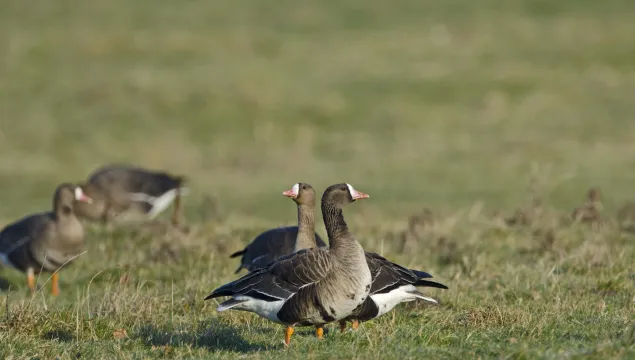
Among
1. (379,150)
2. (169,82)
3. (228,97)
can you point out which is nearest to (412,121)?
(379,150)

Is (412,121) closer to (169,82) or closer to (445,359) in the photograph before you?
(169,82)

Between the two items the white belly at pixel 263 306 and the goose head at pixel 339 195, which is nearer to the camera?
the white belly at pixel 263 306

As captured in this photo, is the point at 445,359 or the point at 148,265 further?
the point at 148,265

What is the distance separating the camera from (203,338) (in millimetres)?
8789

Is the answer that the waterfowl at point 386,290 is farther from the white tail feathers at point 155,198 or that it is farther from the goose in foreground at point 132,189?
the white tail feathers at point 155,198

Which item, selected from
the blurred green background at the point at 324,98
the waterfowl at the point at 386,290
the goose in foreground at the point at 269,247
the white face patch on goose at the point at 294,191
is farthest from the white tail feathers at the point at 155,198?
the waterfowl at the point at 386,290

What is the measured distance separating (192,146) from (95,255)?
16537 mm

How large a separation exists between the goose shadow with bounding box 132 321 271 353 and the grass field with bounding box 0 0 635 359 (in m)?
0.03

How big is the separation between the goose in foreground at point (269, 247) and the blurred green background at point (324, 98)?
8734 millimetres

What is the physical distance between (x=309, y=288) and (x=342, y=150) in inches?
892

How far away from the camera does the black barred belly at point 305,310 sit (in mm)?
8070

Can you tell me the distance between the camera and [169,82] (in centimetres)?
3653

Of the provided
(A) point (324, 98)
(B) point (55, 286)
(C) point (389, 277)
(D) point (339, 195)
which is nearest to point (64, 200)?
(B) point (55, 286)

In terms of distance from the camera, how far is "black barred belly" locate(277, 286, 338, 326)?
8.07 meters
